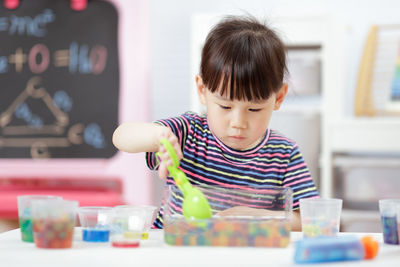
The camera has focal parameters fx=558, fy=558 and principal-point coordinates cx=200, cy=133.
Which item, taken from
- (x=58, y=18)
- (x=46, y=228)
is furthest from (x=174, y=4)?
(x=46, y=228)

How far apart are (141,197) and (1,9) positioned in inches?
38.3

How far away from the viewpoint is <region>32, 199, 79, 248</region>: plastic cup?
0.73 meters

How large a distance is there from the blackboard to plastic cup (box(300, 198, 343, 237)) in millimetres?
1492

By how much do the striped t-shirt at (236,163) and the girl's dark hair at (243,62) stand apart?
16 cm

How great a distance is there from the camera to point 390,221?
82 centimetres

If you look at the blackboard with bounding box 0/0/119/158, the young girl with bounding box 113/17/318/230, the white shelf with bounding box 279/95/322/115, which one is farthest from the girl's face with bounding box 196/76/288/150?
the white shelf with bounding box 279/95/322/115

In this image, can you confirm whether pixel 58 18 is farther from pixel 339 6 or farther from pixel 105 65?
pixel 339 6

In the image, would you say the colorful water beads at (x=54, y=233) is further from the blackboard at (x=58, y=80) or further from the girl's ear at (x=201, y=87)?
the blackboard at (x=58, y=80)

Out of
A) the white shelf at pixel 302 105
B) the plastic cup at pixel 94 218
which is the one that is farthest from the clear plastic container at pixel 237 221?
the white shelf at pixel 302 105

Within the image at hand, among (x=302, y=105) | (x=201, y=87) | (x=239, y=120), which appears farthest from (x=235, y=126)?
(x=302, y=105)

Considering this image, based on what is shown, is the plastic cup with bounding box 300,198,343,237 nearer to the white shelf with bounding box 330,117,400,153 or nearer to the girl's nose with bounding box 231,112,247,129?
the girl's nose with bounding box 231,112,247,129

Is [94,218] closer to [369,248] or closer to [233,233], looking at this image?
[233,233]

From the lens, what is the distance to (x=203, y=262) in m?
0.65

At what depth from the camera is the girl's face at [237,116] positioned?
0.96 m
